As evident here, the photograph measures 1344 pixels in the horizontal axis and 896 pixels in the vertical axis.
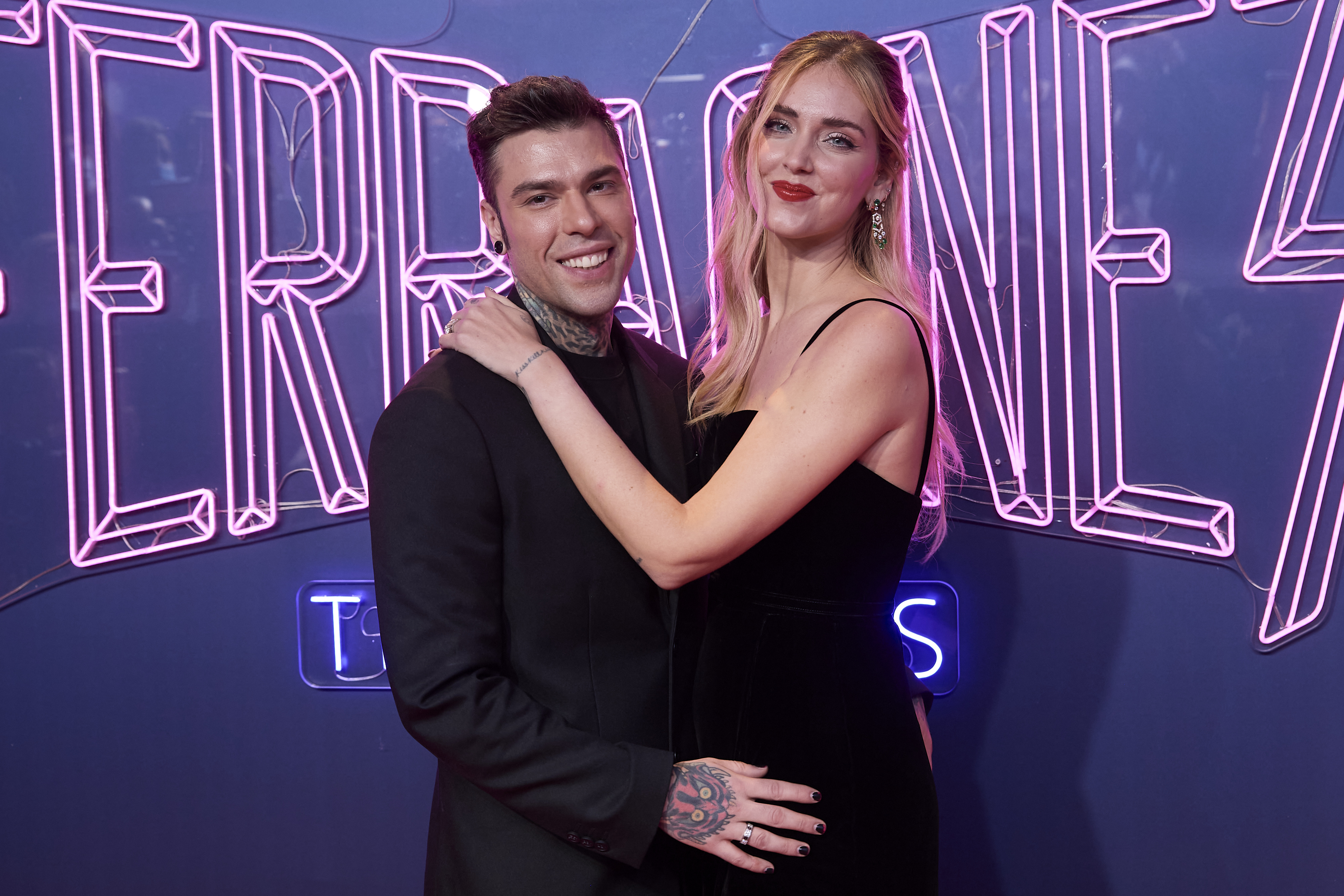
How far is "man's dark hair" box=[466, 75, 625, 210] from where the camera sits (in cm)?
167

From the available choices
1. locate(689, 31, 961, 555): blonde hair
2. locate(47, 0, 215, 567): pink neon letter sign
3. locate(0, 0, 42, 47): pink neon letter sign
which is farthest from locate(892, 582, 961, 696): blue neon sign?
locate(0, 0, 42, 47): pink neon letter sign

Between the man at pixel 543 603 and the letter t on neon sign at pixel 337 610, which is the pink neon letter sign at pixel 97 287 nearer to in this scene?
the letter t on neon sign at pixel 337 610

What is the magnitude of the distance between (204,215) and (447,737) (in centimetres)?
226

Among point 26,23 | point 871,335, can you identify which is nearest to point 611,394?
point 871,335

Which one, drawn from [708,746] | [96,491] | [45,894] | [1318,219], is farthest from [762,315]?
[45,894]

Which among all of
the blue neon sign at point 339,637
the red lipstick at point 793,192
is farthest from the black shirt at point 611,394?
the blue neon sign at point 339,637

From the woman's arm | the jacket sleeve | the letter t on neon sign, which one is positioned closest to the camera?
the jacket sleeve

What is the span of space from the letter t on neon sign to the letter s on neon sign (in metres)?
1.77

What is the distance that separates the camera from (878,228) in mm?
1938

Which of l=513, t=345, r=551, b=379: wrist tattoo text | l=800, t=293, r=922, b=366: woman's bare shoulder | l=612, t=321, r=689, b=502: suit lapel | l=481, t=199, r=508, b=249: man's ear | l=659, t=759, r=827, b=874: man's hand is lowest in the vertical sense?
l=659, t=759, r=827, b=874: man's hand

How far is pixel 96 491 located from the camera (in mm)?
2941

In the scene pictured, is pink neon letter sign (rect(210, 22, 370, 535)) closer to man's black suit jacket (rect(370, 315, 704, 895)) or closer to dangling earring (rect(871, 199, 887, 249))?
man's black suit jacket (rect(370, 315, 704, 895))

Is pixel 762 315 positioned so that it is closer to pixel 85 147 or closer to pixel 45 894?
pixel 85 147

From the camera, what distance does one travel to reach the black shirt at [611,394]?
1.76 m
